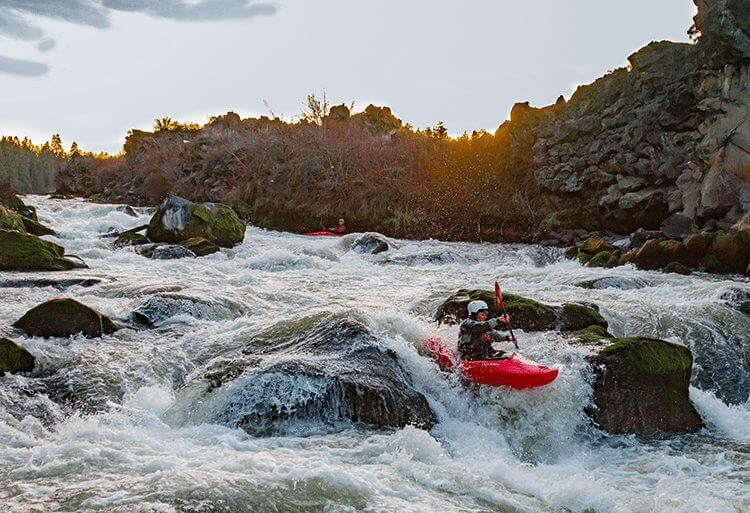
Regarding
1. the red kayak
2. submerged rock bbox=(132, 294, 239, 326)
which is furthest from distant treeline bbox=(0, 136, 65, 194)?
the red kayak

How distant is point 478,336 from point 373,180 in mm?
17218

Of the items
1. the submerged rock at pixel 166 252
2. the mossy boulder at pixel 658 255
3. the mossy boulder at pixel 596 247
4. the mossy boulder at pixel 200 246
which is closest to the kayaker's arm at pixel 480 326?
the mossy boulder at pixel 658 255

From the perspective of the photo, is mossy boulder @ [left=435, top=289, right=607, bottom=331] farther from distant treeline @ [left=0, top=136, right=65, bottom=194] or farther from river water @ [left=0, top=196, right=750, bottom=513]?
distant treeline @ [left=0, top=136, right=65, bottom=194]

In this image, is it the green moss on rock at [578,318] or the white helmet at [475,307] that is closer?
the white helmet at [475,307]

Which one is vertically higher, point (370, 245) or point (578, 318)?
point (370, 245)

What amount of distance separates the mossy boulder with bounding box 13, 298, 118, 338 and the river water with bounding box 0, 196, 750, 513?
0.63 feet

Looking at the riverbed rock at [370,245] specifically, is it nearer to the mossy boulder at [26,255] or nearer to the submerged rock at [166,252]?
the submerged rock at [166,252]

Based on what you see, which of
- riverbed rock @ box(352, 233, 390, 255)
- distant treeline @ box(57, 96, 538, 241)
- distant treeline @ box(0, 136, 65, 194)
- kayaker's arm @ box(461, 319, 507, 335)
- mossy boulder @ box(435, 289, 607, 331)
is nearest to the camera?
kayaker's arm @ box(461, 319, 507, 335)

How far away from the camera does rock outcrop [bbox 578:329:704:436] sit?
22.0 feet

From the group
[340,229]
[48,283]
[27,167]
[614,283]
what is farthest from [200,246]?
[27,167]

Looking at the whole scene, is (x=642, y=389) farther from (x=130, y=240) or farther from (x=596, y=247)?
(x=130, y=240)

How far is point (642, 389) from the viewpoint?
22.6 ft

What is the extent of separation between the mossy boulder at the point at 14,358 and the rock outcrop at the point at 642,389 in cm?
569

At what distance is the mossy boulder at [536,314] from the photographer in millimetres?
8586
